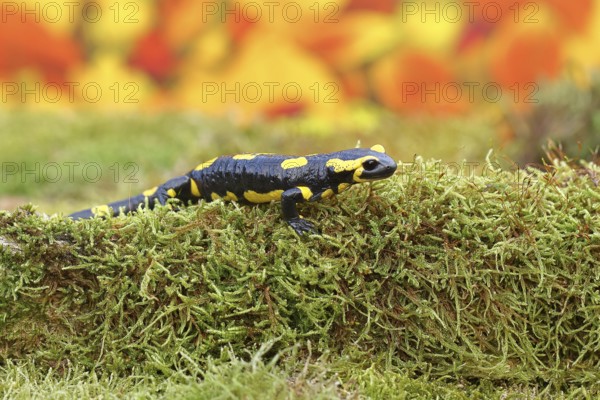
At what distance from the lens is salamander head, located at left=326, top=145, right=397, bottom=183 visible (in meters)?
1.99

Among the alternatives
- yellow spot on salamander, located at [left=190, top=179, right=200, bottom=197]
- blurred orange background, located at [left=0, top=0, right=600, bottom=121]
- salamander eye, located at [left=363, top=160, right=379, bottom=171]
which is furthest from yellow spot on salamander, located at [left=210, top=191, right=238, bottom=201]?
blurred orange background, located at [left=0, top=0, right=600, bottom=121]

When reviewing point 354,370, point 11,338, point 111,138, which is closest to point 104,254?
point 11,338

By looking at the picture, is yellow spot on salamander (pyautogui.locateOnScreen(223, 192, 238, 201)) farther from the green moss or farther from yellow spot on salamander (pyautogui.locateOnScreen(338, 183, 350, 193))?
yellow spot on salamander (pyautogui.locateOnScreen(338, 183, 350, 193))

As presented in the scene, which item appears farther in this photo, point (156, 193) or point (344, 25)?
point (344, 25)

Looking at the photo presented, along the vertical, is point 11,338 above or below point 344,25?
below

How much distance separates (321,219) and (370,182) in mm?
206

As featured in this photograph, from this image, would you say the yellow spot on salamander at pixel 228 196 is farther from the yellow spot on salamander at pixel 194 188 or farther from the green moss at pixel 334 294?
the green moss at pixel 334 294

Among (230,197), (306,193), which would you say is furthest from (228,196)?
(306,193)

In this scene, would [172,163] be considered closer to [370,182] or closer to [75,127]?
[75,127]

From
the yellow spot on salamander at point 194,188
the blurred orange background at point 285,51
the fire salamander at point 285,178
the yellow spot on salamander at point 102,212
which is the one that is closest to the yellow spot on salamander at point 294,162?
the fire salamander at point 285,178

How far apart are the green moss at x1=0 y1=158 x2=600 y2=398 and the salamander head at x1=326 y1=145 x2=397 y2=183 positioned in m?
0.12

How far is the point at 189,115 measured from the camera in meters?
6.57

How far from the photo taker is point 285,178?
215 centimetres

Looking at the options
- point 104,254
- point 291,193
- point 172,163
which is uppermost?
point 291,193
